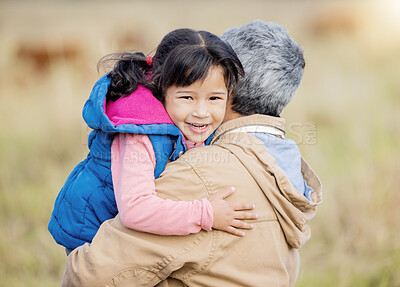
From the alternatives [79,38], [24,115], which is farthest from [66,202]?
[79,38]

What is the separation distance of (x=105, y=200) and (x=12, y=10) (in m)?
17.3

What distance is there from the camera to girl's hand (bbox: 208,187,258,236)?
173 cm

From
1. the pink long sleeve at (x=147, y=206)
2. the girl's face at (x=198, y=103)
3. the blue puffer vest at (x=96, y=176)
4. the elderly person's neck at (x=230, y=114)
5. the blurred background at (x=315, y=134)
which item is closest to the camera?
the pink long sleeve at (x=147, y=206)

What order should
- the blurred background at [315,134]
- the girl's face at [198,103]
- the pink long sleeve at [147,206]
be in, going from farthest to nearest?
the blurred background at [315,134]
the girl's face at [198,103]
the pink long sleeve at [147,206]

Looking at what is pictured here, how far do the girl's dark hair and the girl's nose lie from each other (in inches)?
4.5

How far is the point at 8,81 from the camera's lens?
24.4 feet

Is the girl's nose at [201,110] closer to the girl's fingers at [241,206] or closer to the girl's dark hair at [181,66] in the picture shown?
the girl's dark hair at [181,66]

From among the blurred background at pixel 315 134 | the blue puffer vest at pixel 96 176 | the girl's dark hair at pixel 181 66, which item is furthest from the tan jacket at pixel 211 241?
the blurred background at pixel 315 134

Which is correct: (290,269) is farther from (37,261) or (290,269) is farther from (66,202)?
(37,261)

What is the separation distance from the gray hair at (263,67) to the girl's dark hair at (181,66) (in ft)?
0.23

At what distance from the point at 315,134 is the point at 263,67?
4108 millimetres

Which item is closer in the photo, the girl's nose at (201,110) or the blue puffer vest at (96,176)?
the blue puffer vest at (96,176)

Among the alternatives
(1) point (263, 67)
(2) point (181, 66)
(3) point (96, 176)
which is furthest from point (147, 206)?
(1) point (263, 67)

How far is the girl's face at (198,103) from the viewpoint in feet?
6.31
